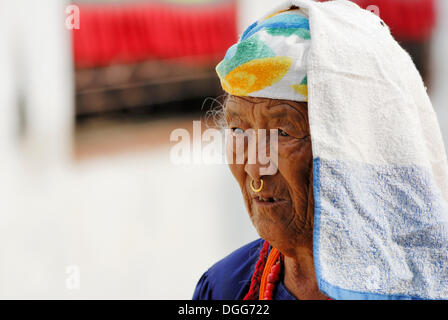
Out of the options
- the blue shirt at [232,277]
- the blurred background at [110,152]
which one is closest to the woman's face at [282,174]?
the blue shirt at [232,277]

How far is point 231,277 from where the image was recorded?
1808 mm

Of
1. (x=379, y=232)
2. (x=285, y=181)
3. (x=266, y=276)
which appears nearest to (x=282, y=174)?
(x=285, y=181)

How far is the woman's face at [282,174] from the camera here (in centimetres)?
144

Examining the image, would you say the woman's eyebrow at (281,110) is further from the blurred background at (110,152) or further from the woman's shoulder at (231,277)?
the blurred background at (110,152)

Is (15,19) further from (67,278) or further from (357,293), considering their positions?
(357,293)

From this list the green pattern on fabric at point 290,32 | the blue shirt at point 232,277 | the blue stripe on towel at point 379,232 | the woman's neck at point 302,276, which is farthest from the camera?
the blue shirt at point 232,277

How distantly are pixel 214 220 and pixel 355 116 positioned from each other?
406cm

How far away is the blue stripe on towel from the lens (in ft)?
4.33

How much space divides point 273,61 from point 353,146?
0.29 metres

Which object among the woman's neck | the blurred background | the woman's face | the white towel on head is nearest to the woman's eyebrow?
the woman's face

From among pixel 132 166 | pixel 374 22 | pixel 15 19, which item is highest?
pixel 15 19

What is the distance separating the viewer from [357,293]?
131cm

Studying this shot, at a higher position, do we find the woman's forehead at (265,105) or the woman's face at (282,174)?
the woman's forehead at (265,105)
